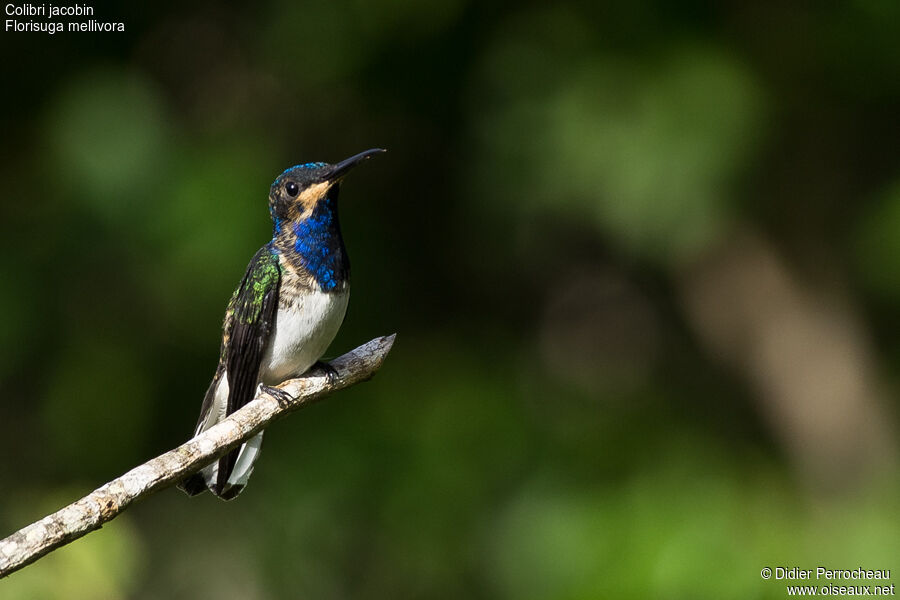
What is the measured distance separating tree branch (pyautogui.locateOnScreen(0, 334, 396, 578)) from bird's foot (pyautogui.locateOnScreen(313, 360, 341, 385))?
0.02 metres

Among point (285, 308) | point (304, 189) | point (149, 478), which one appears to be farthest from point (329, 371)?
point (149, 478)

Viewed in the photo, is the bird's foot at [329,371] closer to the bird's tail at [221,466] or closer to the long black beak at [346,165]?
the bird's tail at [221,466]

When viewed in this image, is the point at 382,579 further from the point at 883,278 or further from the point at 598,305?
the point at 883,278

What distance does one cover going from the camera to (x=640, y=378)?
23.2 feet

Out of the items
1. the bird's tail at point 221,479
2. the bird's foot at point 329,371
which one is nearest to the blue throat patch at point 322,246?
the bird's foot at point 329,371

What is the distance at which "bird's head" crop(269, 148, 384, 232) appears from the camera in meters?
4.28

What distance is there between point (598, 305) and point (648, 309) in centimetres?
33

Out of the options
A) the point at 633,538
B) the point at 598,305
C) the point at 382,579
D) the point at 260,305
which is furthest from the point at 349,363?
the point at 598,305

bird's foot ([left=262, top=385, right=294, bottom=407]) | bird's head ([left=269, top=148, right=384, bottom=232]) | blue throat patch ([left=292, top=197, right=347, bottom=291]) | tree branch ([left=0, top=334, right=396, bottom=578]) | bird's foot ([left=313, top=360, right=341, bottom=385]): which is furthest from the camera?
bird's head ([left=269, top=148, right=384, bottom=232])

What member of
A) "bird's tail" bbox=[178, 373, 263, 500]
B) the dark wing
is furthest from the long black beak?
"bird's tail" bbox=[178, 373, 263, 500]

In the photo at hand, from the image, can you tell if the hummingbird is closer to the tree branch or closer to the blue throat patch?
the blue throat patch

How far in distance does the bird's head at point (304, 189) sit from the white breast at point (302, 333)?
1.24 feet

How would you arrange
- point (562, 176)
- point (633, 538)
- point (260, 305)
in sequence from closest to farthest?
point (260, 305), point (633, 538), point (562, 176)

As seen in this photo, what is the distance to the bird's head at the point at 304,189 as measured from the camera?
4.28 metres
